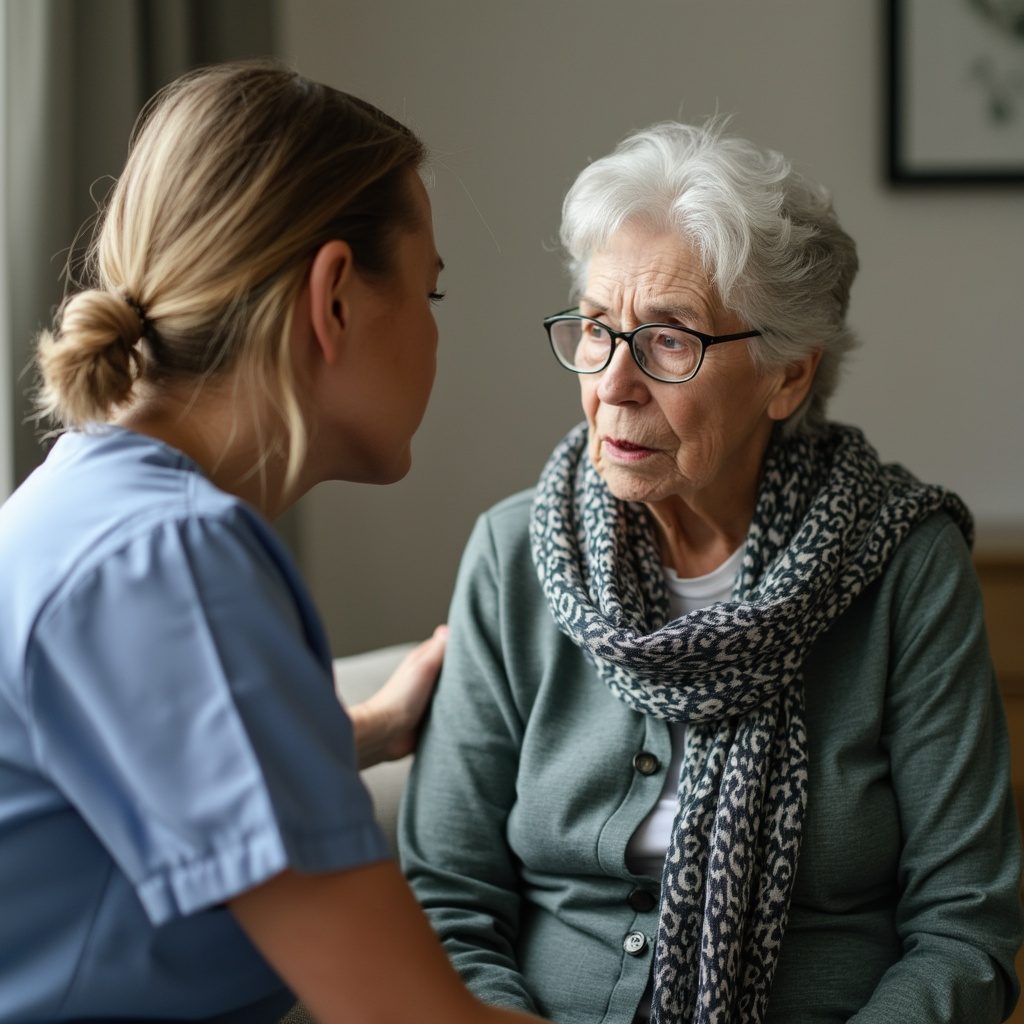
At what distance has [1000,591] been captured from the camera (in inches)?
96.9

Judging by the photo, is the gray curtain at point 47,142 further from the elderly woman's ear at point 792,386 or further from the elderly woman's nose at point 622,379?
the elderly woman's ear at point 792,386

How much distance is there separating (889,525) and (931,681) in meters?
0.19

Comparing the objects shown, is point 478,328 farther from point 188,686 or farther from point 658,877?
point 188,686

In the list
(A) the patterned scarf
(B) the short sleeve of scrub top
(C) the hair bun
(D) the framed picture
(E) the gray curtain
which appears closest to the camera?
(B) the short sleeve of scrub top

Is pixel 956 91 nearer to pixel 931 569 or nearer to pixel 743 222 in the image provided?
pixel 743 222

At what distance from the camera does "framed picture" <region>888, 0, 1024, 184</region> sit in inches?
110

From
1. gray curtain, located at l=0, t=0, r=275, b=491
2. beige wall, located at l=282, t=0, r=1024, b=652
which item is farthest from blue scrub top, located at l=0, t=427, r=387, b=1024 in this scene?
beige wall, located at l=282, t=0, r=1024, b=652

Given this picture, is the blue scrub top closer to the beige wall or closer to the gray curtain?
the gray curtain

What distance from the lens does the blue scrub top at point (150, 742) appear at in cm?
78

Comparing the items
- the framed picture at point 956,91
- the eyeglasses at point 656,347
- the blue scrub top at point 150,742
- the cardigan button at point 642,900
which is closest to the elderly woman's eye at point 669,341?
the eyeglasses at point 656,347

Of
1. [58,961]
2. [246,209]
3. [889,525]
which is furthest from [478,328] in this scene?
[58,961]

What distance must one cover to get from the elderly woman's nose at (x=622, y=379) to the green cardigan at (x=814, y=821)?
288 millimetres

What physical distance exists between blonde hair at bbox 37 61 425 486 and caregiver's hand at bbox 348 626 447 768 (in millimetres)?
620

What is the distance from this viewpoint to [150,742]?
784 millimetres
